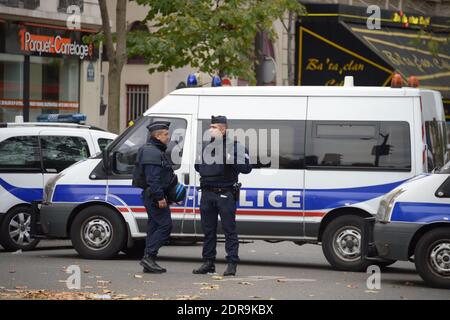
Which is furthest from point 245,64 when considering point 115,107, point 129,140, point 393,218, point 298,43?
point 393,218

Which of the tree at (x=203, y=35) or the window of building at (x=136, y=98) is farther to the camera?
the window of building at (x=136, y=98)

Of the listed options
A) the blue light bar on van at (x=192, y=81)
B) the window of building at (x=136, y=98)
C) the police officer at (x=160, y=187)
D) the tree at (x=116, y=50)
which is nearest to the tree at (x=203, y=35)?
the tree at (x=116, y=50)

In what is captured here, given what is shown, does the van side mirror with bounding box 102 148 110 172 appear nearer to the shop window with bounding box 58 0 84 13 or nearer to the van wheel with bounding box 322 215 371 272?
the van wheel with bounding box 322 215 371 272

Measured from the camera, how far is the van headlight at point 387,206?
1337 cm

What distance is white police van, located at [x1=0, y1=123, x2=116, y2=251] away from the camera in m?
16.8

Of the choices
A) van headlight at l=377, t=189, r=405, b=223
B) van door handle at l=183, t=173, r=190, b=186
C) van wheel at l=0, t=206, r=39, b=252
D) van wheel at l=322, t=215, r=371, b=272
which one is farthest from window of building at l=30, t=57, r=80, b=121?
van headlight at l=377, t=189, r=405, b=223

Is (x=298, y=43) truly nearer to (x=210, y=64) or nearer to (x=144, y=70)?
(x=144, y=70)

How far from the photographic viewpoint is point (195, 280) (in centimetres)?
1320

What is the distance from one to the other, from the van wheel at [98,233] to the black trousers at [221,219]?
194cm

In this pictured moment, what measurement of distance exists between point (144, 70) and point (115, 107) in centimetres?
1217

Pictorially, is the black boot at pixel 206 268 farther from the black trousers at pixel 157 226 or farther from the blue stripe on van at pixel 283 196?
the blue stripe on van at pixel 283 196

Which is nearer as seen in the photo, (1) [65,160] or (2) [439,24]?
(1) [65,160]

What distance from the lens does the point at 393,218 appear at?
1331 centimetres

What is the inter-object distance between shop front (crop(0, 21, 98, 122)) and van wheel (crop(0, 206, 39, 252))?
11.0 metres
